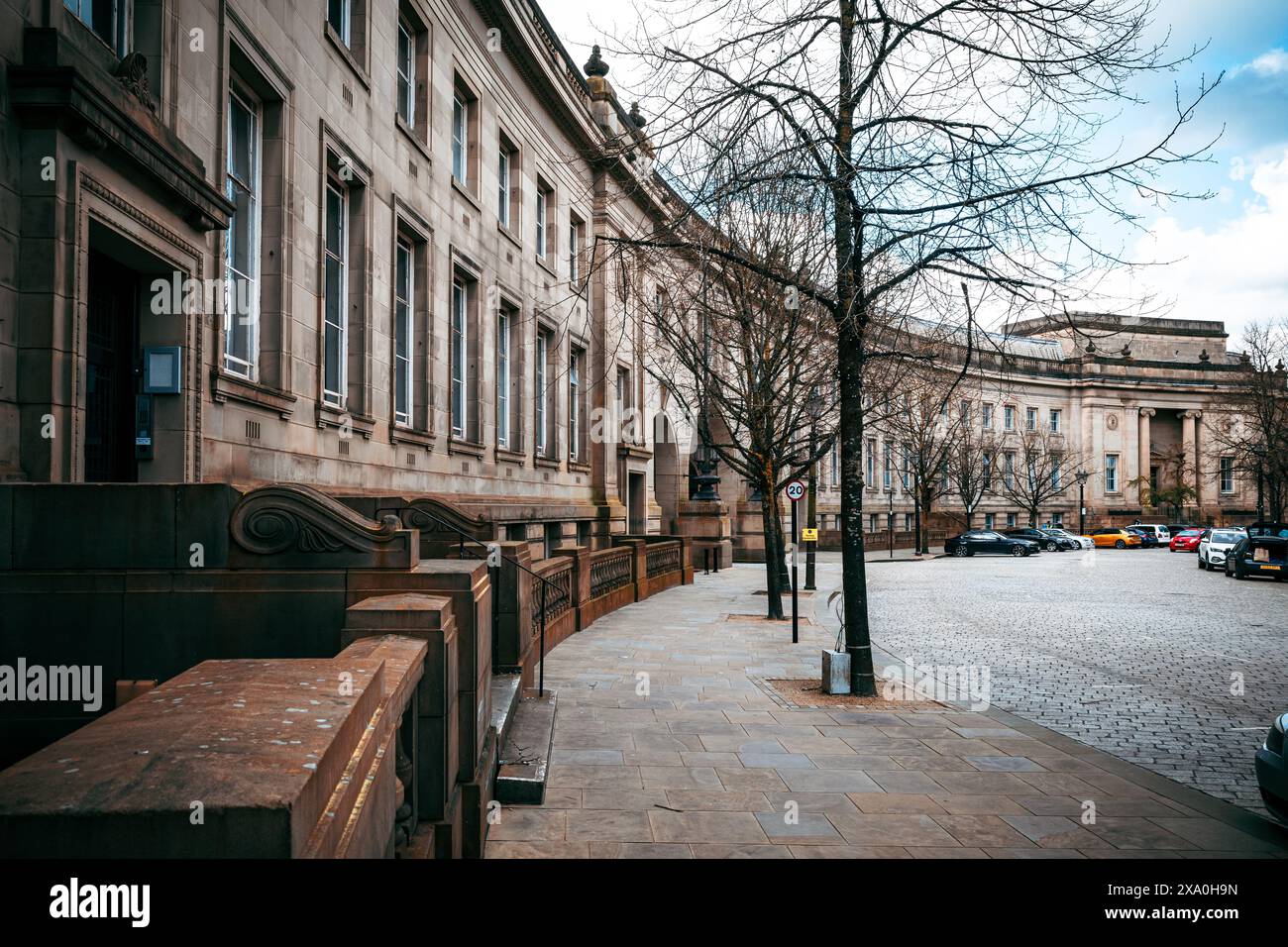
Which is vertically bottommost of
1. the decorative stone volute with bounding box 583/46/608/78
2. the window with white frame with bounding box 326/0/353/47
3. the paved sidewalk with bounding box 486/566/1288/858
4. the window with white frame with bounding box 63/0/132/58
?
the paved sidewalk with bounding box 486/566/1288/858

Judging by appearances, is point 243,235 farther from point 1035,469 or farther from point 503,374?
point 1035,469

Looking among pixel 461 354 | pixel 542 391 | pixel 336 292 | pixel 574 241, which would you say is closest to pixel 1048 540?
pixel 574 241

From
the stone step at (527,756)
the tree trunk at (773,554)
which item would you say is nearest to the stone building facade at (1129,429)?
the tree trunk at (773,554)

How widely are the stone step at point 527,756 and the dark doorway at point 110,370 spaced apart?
4.41 m

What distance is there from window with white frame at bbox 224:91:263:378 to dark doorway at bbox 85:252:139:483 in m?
2.02

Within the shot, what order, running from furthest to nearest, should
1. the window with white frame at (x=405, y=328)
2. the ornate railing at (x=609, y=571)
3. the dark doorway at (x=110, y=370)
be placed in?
the ornate railing at (x=609, y=571) < the window with white frame at (x=405, y=328) < the dark doorway at (x=110, y=370)

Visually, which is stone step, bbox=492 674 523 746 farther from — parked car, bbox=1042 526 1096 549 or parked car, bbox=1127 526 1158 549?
parked car, bbox=1127 526 1158 549

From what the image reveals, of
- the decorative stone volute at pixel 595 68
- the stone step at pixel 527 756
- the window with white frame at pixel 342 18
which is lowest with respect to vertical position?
the stone step at pixel 527 756

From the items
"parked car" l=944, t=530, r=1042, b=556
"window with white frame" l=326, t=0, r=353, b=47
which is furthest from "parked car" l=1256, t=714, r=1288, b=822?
"parked car" l=944, t=530, r=1042, b=556

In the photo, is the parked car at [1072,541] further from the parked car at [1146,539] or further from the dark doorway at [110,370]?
the dark doorway at [110,370]

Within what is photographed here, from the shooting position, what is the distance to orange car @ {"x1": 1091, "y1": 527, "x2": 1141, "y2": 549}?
6912 centimetres

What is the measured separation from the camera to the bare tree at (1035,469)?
239 feet

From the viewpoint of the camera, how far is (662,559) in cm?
2591
